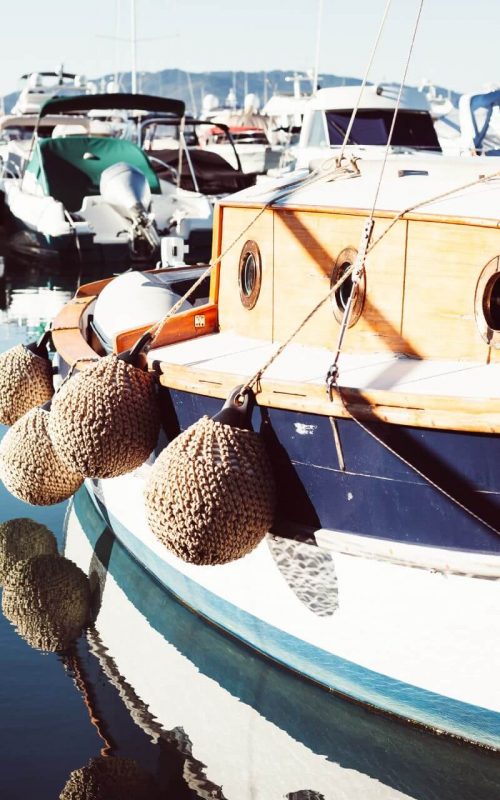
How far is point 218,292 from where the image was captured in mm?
5625

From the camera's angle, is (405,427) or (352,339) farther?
(352,339)

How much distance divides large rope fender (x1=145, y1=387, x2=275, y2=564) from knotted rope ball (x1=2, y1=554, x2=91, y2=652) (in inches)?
60.4

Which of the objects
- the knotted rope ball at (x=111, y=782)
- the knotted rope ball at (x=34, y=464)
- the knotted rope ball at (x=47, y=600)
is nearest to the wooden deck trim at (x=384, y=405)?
the knotted rope ball at (x=34, y=464)

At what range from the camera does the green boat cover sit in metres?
19.1

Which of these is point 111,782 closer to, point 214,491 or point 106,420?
point 214,491

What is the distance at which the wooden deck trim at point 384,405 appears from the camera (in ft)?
12.4

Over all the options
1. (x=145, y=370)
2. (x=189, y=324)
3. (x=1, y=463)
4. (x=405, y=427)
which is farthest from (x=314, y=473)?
(x=1, y=463)

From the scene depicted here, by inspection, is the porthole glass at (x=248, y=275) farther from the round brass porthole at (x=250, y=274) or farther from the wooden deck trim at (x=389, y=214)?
the wooden deck trim at (x=389, y=214)

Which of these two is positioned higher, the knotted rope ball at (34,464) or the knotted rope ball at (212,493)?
the knotted rope ball at (212,493)

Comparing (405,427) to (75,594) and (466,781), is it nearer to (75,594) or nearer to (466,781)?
(466,781)

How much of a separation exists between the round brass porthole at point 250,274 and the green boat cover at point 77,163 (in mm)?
14062

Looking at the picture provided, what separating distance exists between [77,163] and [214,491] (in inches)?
644

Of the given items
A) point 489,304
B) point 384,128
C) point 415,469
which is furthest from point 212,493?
point 384,128

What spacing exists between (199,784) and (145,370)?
192cm
